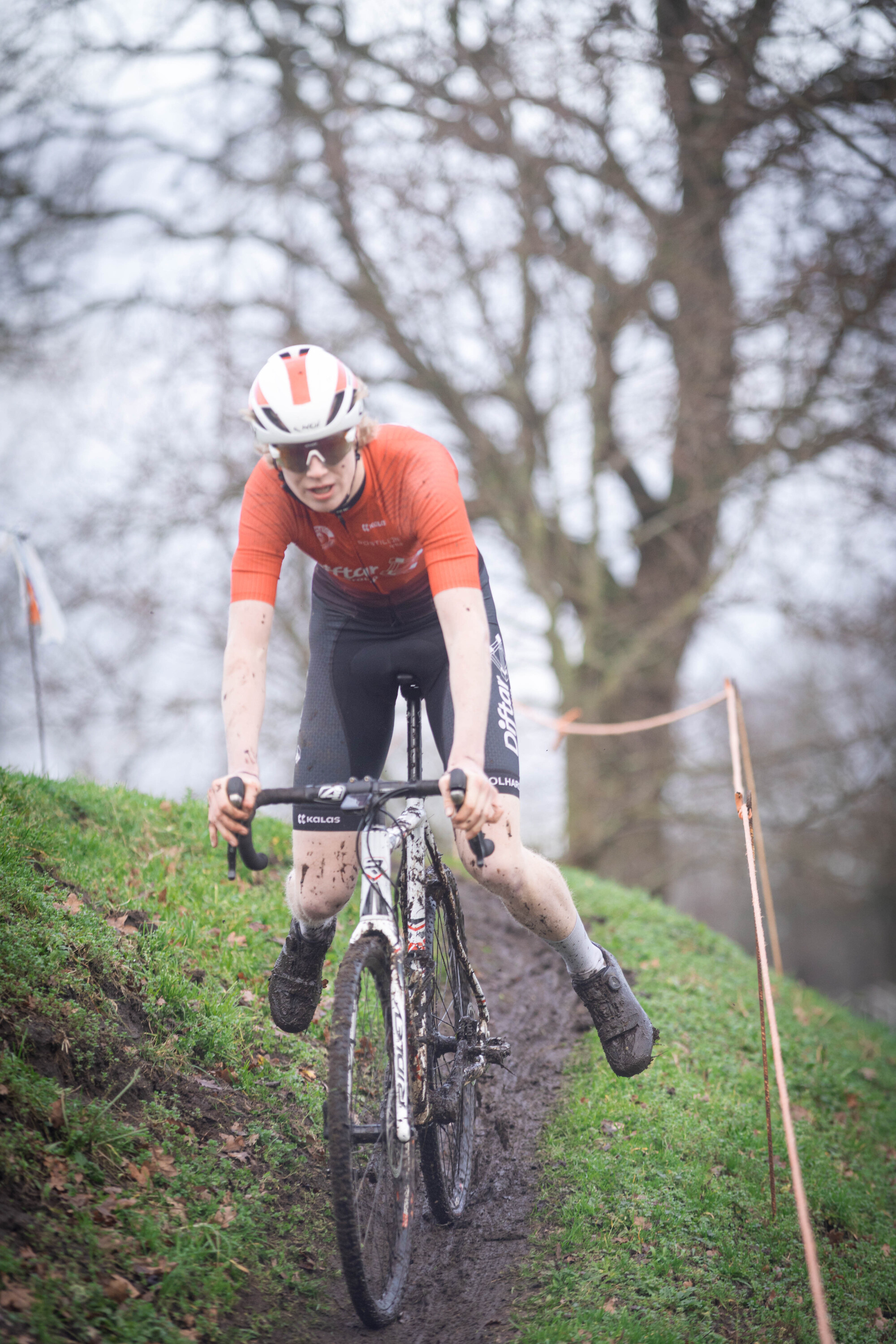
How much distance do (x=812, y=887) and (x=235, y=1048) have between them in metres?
16.1

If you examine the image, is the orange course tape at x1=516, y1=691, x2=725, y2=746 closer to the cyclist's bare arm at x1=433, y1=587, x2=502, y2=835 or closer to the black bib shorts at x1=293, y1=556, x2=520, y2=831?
the black bib shorts at x1=293, y1=556, x2=520, y2=831

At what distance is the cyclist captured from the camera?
3.19 m

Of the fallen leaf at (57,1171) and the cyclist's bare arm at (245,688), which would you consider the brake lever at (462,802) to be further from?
the fallen leaf at (57,1171)

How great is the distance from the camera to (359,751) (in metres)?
3.84

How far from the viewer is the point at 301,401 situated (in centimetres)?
320

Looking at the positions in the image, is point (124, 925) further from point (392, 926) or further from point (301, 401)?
point (301, 401)

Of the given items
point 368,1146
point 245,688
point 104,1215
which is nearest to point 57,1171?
point 104,1215

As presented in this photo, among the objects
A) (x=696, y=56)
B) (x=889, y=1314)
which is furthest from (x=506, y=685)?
(x=696, y=56)

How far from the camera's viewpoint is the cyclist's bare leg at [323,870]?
3637mm

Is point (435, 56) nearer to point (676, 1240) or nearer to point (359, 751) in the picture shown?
point (359, 751)

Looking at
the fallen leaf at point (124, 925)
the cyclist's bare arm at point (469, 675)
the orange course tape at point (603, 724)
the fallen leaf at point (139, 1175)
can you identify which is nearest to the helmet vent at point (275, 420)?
the cyclist's bare arm at point (469, 675)

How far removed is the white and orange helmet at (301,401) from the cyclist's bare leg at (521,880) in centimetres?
140

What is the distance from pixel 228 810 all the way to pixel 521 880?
3.61 ft

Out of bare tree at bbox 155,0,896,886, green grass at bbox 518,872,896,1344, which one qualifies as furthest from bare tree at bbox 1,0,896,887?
green grass at bbox 518,872,896,1344
